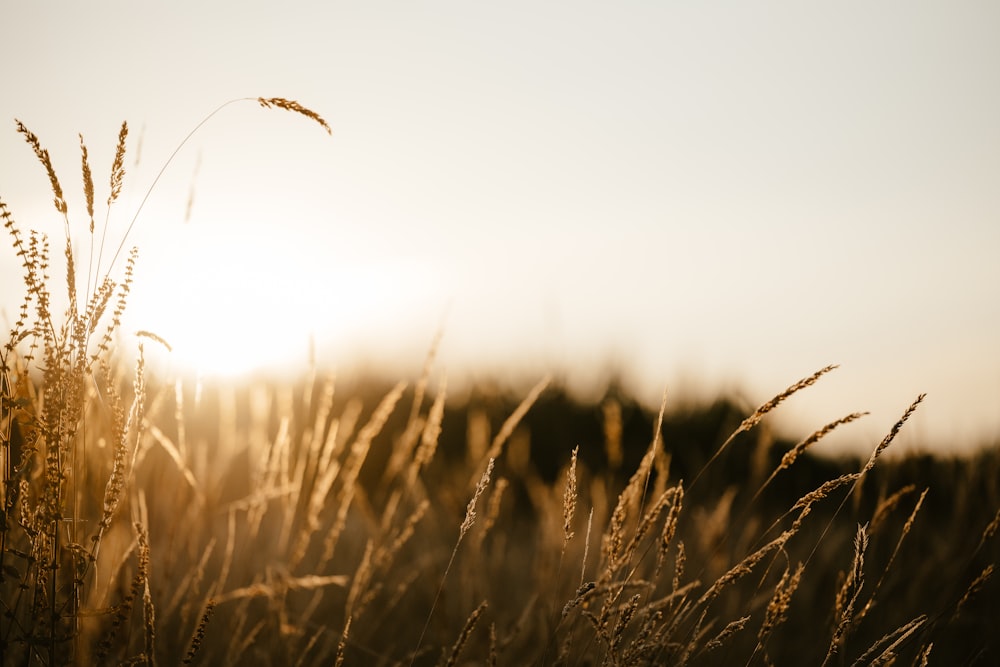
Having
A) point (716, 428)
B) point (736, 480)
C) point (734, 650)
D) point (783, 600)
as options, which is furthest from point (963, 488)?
point (716, 428)

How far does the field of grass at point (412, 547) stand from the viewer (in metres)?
1.39

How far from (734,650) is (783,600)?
173 cm

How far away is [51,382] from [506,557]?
3.25 metres

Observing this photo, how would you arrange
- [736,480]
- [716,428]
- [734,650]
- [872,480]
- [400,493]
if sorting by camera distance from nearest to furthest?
[400,493] < [734,650] < [872,480] < [736,480] < [716,428]

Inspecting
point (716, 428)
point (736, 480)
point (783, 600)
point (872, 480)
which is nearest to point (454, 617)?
point (783, 600)

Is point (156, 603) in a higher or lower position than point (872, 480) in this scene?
higher

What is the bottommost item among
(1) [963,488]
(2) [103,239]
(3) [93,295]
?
(1) [963,488]

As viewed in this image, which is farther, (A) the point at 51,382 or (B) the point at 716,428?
(B) the point at 716,428

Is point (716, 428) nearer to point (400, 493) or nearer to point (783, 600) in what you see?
point (400, 493)

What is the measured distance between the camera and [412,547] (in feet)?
14.4

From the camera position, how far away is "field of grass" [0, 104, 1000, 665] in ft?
4.57

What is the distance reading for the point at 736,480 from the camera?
6.73m

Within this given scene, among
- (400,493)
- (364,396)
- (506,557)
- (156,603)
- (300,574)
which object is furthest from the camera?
(364,396)

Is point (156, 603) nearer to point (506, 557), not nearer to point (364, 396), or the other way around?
point (506, 557)
